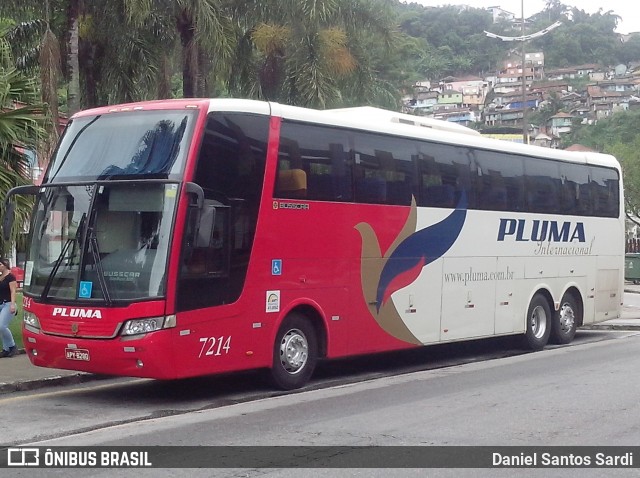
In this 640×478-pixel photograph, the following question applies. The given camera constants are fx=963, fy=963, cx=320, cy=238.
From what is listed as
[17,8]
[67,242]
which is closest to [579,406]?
[67,242]

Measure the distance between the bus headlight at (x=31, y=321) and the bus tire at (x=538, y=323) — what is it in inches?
395

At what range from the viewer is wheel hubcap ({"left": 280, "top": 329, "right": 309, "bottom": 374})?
41.9 feet

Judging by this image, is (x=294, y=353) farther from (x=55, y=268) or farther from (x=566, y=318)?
(x=566, y=318)

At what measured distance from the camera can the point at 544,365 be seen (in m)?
15.6

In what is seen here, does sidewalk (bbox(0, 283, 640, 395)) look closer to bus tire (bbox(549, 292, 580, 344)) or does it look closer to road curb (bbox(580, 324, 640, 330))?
bus tire (bbox(549, 292, 580, 344))

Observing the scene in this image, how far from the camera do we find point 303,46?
22.9m

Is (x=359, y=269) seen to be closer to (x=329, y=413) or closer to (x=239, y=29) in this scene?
(x=329, y=413)

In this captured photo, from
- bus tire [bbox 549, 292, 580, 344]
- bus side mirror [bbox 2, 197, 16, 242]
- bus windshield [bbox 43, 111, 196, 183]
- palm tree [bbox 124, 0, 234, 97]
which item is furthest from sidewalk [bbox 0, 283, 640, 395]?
bus tire [bbox 549, 292, 580, 344]

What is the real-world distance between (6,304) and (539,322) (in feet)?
33.3

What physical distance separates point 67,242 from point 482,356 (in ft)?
30.0

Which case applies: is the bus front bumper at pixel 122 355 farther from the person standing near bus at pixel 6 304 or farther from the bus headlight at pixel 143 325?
the person standing near bus at pixel 6 304

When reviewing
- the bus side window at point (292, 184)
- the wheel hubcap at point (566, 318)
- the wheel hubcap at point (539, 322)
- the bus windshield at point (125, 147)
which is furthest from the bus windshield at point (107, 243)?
the wheel hubcap at point (566, 318)

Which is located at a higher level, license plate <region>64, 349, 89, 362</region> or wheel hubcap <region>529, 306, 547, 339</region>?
license plate <region>64, 349, 89, 362</region>

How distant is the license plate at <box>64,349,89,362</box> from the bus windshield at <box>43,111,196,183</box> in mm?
2059
